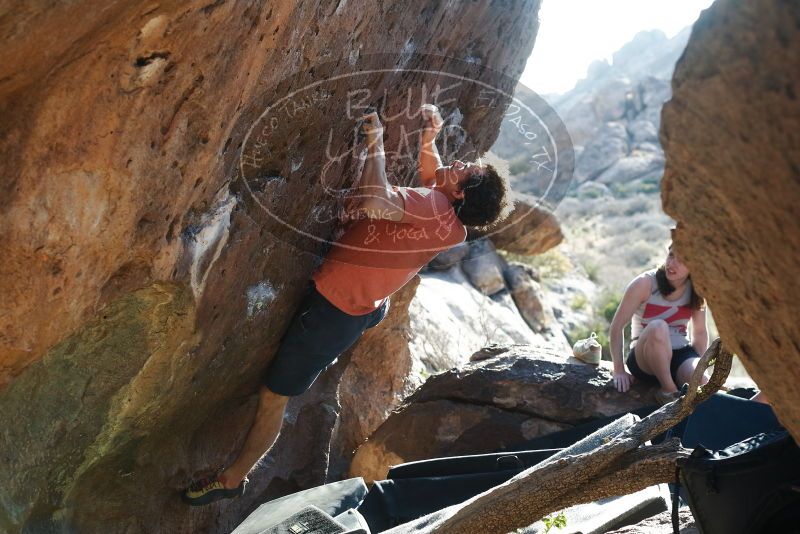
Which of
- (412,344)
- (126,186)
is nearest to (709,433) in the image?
(126,186)

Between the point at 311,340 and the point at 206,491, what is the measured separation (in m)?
1.06

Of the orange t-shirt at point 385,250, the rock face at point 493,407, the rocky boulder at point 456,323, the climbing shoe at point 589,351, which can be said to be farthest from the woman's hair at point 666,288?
the rocky boulder at point 456,323

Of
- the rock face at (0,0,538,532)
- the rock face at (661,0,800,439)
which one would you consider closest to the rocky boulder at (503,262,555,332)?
the rock face at (0,0,538,532)

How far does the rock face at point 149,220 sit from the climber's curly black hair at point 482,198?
666mm

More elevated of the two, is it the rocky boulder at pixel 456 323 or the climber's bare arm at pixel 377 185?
the climber's bare arm at pixel 377 185

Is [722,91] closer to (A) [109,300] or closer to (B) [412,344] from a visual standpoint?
(A) [109,300]

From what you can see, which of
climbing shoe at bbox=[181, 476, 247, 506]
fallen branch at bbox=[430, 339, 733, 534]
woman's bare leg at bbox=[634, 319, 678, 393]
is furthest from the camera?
woman's bare leg at bbox=[634, 319, 678, 393]

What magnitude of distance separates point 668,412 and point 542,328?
41.5 ft

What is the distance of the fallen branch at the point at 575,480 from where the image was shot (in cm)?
290

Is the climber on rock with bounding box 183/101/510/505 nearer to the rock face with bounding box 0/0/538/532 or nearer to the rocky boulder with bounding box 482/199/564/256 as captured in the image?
the rock face with bounding box 0/0/538/532

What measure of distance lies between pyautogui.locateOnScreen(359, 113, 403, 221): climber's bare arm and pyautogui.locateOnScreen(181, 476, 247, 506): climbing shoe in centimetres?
180

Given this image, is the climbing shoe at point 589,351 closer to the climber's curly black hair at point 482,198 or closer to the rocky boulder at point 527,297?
the climber's curly black hair at point 482,198

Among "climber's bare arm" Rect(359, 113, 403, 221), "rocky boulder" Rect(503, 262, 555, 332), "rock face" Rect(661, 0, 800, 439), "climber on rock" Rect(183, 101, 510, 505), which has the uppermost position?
"rock face" Rect(661, 0, 800, 439)

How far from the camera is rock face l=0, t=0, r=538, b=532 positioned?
117 inches
